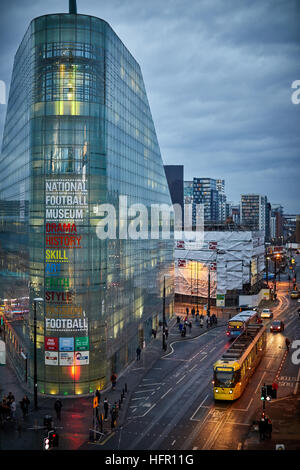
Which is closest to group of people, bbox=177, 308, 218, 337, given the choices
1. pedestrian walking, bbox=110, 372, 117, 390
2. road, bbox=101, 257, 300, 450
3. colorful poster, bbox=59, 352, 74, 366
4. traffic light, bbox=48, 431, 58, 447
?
road, bbox=101, 257, 300, 450

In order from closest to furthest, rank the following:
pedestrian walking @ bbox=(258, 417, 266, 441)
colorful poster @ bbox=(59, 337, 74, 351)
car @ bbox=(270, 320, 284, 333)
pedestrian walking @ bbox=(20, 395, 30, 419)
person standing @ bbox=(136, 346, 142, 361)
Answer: pedestrian walking @ bbox=(258, 417, 266, 441), pedestrian walking @ bbox=(20, 395, 30, 419), colorful poster @ bbox=(59, 337, 74, 351), person standing @ bbox=(136, 346, 142, 361), car @ bbox=(270, 320, 284, 333)

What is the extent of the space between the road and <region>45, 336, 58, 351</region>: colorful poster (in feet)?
24.7

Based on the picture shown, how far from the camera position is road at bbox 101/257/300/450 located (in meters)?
32.0

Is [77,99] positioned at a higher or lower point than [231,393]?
higher

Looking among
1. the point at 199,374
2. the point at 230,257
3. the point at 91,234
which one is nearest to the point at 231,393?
the point at 199,374

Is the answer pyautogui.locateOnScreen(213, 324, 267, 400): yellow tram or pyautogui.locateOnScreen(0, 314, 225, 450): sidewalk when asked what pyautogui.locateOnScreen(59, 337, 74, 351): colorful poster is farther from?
pyautogui.locateOnScreen(213, 324, 267, 400): yellow tram

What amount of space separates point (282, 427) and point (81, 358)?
1673cm

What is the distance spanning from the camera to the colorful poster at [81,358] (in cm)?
4231

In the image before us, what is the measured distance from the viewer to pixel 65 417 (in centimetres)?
3656

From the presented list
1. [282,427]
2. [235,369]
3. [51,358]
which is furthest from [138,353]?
[282,427]

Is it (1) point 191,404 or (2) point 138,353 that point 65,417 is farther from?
(2) point 138,353

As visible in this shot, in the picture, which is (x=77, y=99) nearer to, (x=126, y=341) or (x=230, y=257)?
(x=126, y=341)

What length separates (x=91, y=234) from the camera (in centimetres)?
4297
